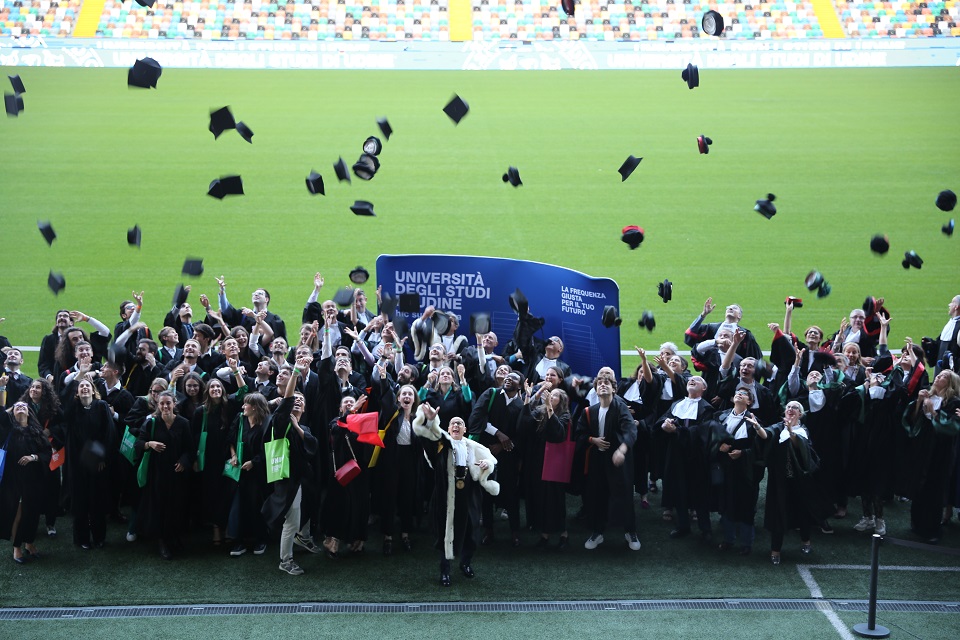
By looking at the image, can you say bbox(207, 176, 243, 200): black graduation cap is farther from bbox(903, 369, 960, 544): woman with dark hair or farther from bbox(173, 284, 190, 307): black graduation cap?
bbox(903, 369, 960, 544): woman with dark hair

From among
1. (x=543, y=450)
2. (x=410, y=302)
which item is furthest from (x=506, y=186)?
(x=543, y=450)

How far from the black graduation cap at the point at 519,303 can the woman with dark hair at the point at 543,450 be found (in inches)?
82.4

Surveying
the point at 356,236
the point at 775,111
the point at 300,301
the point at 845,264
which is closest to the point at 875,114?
the point at 775,111

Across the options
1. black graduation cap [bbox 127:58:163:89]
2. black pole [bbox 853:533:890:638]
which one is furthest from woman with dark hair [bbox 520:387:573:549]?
black graduation cap [bbox 127:58:163:89]

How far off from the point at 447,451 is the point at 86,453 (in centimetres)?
264

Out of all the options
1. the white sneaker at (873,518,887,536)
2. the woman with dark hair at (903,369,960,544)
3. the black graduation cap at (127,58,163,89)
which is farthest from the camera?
the black graduation cap at (127,58,163,89)

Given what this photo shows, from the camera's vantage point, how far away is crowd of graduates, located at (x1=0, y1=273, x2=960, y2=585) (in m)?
8.21

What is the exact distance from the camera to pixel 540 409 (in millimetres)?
8578

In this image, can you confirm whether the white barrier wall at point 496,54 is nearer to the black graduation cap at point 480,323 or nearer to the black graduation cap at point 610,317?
the black graduation cap at point 480,323

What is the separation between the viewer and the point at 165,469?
8359 mm

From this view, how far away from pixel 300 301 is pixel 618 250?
5807 mm

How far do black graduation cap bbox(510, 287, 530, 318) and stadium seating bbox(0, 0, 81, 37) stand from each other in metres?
27.4

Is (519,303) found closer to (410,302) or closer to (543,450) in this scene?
(410,302)

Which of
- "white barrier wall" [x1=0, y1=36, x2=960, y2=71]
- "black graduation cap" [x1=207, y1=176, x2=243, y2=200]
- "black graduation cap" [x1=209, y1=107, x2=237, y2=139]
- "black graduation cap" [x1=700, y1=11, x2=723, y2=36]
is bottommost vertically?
"black graduation cap" [x1=207, y1=176, x2=243, y2=200]
